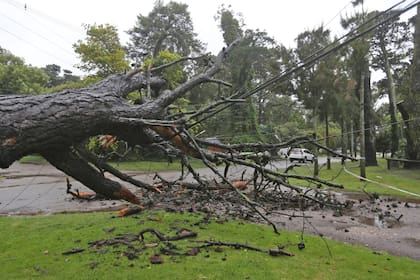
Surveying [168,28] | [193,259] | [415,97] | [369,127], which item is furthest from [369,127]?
[168,28]

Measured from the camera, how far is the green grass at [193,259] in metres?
3.29

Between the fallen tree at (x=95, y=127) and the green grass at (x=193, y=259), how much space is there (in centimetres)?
88

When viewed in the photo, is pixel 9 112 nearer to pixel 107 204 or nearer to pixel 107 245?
pixel 107 245

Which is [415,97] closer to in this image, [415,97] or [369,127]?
[415,97]

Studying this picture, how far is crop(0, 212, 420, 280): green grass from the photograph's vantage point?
3287mm

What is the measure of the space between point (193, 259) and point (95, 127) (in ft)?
6.61

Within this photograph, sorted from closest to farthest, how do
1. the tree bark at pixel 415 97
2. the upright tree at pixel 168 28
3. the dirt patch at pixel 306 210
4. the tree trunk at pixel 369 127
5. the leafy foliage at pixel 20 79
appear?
the dirt patch at pixel 306 210 → the tree bark at pixel 415 97 → the tree trunk at pixel 369 127 → the leafy foliage at pixel 20 79 → the upright tree at pixel 168 28

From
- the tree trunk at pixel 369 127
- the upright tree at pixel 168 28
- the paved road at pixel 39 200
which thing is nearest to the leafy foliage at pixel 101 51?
the paved road at pixel 39 200

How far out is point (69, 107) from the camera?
7.47ft

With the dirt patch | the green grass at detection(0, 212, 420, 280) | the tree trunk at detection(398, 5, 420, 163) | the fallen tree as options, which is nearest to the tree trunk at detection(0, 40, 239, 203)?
the fallen tree

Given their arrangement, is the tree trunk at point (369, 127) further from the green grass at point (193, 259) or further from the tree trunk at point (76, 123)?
the tree trunk at point (76, 123)

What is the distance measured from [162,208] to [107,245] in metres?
2.36

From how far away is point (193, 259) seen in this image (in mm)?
3658

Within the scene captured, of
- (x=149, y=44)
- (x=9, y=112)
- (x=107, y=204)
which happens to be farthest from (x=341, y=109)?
(x=149, y=44)
